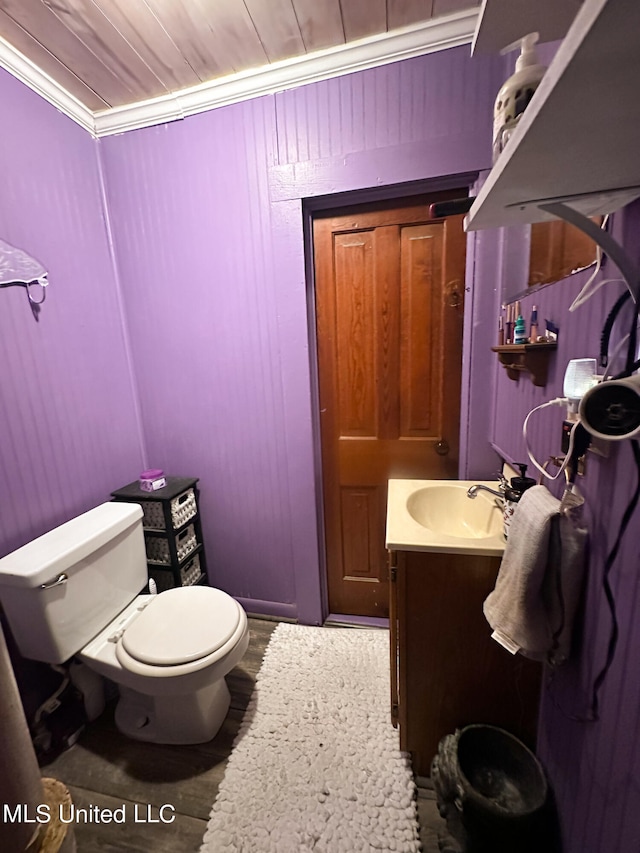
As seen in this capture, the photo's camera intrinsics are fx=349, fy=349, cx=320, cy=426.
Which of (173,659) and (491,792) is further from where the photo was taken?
(173,659)

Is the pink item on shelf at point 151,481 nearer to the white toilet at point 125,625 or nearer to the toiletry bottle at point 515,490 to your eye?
the white toilet at point 125,625

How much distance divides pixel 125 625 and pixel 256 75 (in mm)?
2198

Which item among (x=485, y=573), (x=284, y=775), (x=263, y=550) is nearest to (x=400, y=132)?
(x=485, y=573)

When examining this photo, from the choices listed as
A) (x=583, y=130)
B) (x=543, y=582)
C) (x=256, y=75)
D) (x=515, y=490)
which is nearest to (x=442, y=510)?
(x=515, y=490)

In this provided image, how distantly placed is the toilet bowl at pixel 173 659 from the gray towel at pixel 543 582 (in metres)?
0.88

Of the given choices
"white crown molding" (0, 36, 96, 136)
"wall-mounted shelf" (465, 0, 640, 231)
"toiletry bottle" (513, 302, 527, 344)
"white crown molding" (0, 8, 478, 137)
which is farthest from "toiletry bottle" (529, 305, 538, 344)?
"white crown molding" (0, 36, 96, 136)

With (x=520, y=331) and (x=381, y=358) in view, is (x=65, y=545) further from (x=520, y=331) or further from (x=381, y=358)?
(x=520, y=331)

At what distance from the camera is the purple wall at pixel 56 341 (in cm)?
126

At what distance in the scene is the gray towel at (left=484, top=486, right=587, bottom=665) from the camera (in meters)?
0.73

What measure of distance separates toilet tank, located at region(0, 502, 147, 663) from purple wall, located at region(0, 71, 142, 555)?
0.17m

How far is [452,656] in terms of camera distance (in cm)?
107

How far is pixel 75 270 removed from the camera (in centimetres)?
150

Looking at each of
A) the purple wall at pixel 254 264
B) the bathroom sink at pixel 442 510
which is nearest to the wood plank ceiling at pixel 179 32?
the purple wall at pixel 254 264

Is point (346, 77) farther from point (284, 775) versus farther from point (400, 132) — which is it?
point (284, 775)
